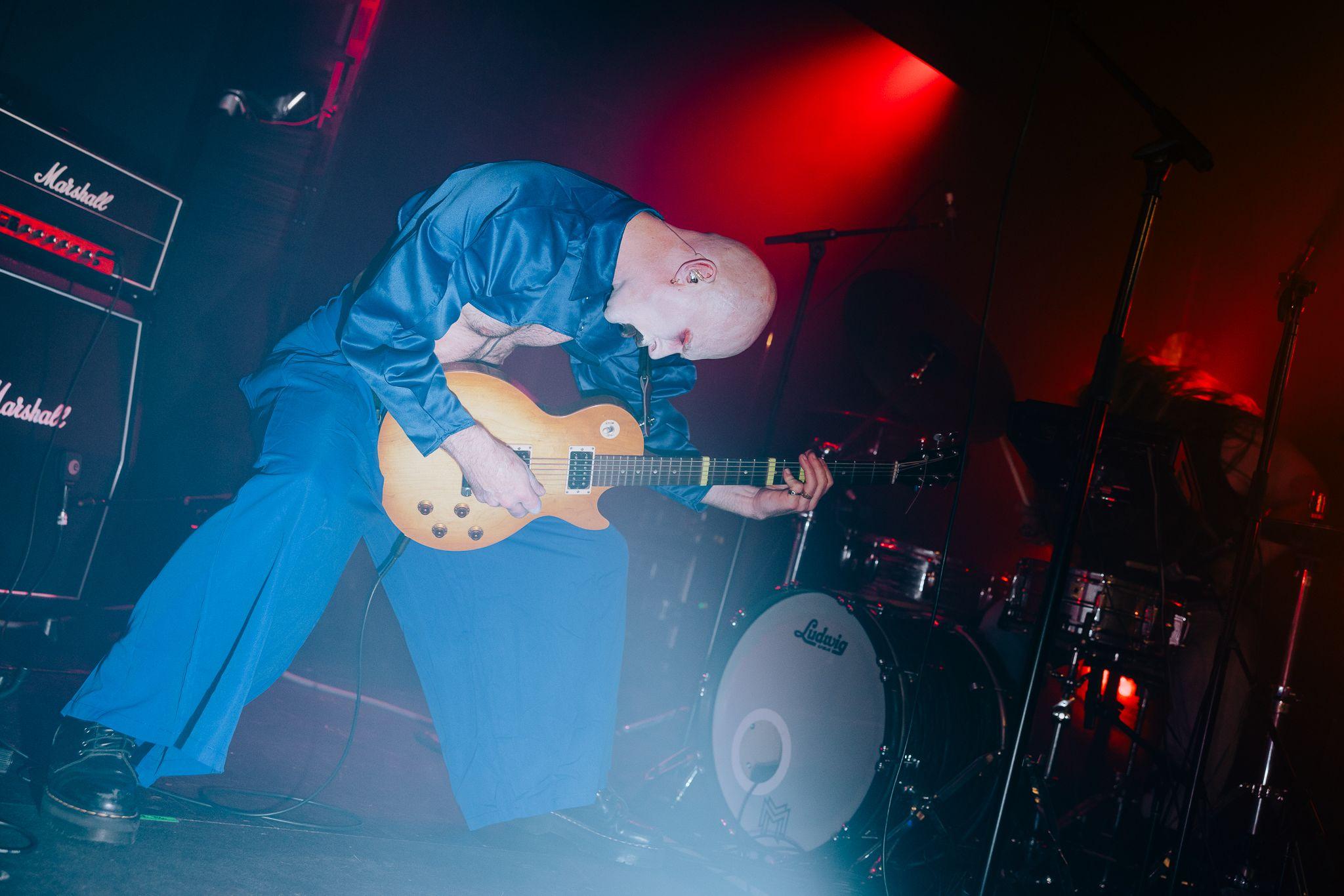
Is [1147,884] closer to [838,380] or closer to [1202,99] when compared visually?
[838,380]

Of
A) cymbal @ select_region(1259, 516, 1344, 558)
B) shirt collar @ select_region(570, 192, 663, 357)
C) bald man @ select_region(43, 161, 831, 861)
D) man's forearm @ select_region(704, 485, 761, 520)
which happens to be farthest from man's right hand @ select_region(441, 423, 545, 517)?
cymbal @ select_region(1259, 516, 1344, 558)

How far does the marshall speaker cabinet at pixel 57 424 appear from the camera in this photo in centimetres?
258

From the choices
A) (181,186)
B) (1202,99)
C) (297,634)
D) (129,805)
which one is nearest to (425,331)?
(297,634)

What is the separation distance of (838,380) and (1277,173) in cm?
347

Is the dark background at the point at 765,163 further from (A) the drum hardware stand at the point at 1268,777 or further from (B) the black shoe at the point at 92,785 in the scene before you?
(A) the drum hardware stand at the point at 1268,777

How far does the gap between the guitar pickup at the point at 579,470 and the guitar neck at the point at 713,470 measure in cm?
2

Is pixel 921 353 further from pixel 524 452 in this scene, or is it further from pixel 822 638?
pixel 524 452

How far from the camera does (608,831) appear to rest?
8.80 ft

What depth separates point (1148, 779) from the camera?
338cm

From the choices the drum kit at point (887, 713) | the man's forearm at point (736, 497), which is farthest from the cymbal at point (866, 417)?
the man's forearm at point (736, 497)

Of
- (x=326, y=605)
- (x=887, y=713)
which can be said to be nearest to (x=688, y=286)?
(x=326, y=605)

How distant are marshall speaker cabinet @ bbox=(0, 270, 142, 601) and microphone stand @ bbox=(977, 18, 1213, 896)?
3068mm

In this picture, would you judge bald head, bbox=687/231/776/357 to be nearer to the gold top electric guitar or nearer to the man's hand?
the gold top electric guitar

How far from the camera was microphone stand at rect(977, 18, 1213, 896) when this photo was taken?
2033 mm
